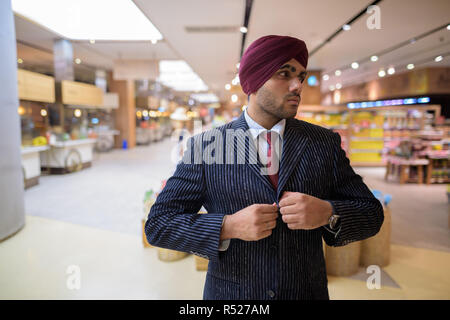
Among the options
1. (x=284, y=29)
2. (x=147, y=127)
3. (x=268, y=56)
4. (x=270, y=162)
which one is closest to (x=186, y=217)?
(x=270, y=162)

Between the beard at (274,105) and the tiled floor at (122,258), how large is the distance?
2207mm

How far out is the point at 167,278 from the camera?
2.93m

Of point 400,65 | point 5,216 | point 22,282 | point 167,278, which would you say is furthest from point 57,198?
point 400,65

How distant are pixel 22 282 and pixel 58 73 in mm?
6563

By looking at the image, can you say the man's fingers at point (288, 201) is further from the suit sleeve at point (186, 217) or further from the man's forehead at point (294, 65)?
the man's forehead at point (294, 65)

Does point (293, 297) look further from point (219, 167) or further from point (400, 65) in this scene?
point (400, 65)

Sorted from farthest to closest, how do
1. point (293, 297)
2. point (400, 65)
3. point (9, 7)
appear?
point (400, 65) < point (9, 7) < point (293, 297)

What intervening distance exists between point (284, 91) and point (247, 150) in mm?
222

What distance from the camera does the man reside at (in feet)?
2.95

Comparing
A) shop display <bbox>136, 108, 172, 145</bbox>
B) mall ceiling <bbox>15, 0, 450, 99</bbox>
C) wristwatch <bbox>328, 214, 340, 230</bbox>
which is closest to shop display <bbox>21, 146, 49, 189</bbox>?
mall ceiling <bbox>15, 0, 450, 99</bbox>

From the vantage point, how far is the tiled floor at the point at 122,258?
266 centimetres

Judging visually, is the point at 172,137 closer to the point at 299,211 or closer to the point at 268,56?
the point at 268,56

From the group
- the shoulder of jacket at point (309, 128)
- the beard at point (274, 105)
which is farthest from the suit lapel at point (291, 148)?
the beard at point (274, 105)

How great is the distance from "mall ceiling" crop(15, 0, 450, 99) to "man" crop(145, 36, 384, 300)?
2.22m
